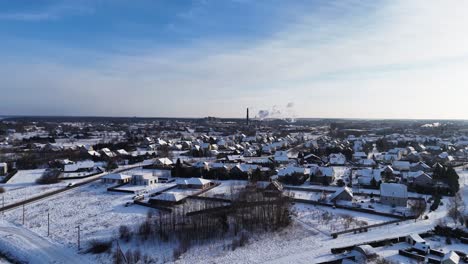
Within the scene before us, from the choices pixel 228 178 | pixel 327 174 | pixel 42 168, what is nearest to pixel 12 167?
pixel 42 168

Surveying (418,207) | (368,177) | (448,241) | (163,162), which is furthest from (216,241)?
(163,162)

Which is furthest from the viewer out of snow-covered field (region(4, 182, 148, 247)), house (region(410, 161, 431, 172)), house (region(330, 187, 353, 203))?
house (region(410, 161, 431, 172))

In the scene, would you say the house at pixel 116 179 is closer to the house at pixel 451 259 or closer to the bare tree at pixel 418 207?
the bare tree at pixel 418 207

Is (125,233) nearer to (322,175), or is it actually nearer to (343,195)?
(343,195)

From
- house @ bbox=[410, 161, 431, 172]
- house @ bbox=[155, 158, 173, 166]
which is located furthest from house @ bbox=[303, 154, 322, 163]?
house @ bbox=[155, 158, 173, 166]

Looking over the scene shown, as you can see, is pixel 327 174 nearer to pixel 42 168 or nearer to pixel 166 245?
pixel 166 245

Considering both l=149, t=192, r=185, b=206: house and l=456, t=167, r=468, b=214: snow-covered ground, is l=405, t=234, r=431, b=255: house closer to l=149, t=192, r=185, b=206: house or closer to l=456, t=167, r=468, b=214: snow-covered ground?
l=456, t=167, r=468, b=214: snow-covered ground
